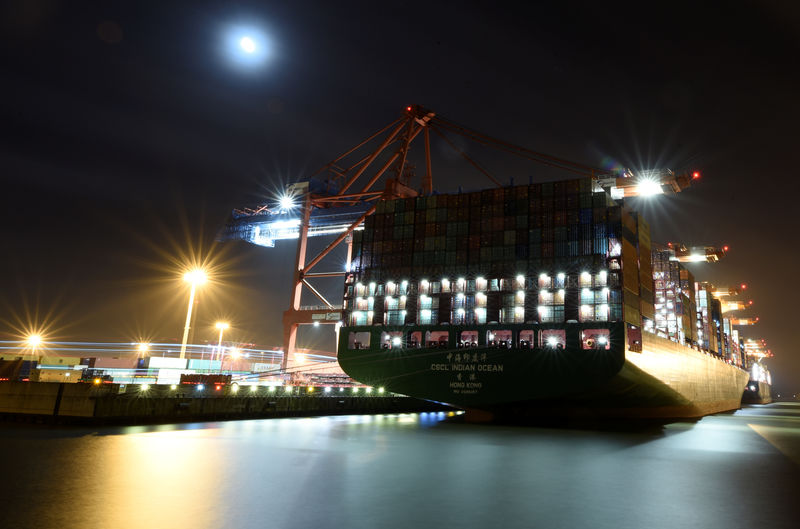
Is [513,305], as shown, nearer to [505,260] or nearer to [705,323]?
[505,260]

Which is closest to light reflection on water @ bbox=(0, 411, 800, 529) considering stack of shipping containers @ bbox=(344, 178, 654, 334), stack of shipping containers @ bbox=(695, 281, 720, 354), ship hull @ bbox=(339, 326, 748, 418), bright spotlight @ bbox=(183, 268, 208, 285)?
ship hull @ bbox=(339, 326, 748, 418)

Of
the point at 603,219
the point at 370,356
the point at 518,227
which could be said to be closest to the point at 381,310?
the point at 370,356

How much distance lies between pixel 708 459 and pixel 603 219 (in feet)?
60.3

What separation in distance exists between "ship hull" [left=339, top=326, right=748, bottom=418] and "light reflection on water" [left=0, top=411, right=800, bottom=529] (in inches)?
323

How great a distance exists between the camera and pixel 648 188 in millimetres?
42344

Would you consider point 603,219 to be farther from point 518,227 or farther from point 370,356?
point 370,356

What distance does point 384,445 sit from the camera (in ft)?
73.0

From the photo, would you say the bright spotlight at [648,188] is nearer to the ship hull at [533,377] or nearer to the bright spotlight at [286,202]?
the ship hull at [533,377]

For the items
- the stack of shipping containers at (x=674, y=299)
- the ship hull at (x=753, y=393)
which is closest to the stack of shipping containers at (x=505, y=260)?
the stack of shipping containers at (x=674, y=299)

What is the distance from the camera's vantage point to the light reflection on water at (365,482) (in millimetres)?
10000

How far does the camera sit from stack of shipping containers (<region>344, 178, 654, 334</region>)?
34688mm

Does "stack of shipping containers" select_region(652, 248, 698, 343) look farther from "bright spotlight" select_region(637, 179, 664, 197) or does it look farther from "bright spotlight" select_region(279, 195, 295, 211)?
"bright spotlight" select_region(279, 195, 295, 211)

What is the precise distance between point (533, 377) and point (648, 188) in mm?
19482

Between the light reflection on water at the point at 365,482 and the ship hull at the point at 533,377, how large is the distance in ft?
26.9
